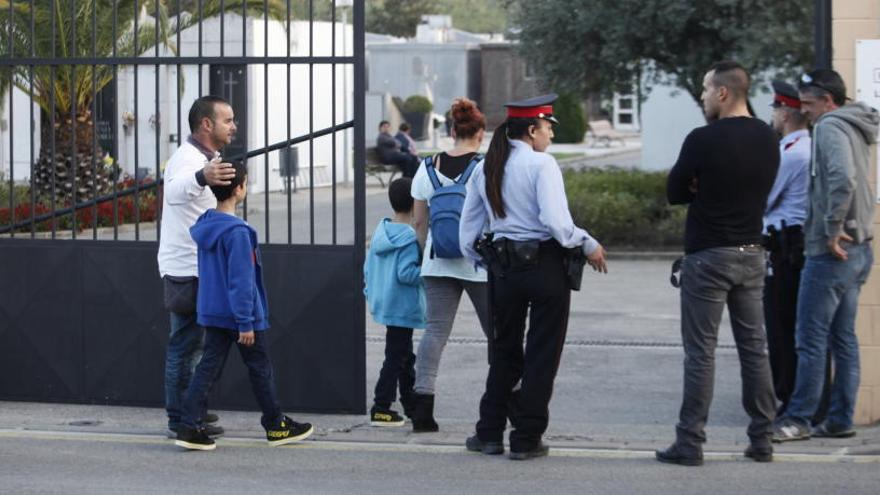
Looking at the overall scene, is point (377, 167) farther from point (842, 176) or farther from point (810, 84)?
point (842, 176)

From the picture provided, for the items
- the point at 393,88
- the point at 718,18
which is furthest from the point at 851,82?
the point at 393,88

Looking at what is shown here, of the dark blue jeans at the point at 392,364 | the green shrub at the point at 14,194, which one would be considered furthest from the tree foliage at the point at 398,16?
the dark blue jeans at the point at 392,364

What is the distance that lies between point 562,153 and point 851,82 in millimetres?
38657

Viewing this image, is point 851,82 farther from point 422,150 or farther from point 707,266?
point 422,150

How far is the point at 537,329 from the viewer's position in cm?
704

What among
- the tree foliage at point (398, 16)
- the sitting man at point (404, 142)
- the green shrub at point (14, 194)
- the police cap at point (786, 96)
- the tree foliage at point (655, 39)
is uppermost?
the tree foliage at point (398, 16)

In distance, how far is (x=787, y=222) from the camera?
7840mm

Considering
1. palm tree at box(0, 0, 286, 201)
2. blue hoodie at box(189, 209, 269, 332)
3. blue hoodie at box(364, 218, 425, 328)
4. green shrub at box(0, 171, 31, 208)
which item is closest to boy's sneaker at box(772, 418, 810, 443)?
blue hoodie at box(364, 218, 425, 328)

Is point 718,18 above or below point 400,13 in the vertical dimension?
below

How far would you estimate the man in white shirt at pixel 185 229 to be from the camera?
296 inches

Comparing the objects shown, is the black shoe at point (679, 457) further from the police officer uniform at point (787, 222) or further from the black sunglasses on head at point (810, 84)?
the black sunglasses on head at point (810, 84)

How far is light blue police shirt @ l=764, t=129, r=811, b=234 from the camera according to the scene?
7.80 meters

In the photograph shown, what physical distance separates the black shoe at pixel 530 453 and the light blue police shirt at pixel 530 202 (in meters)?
1.02

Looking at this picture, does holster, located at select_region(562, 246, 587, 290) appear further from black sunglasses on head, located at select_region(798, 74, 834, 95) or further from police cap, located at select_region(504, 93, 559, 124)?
black sunglasses on head, located at select_region(798, 74, 834, 95)
